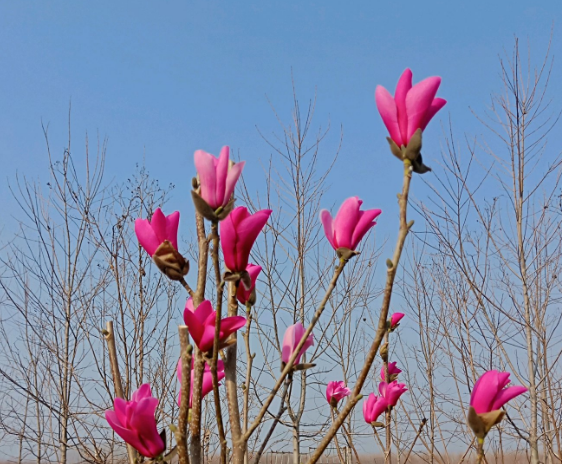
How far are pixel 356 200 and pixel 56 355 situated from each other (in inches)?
139

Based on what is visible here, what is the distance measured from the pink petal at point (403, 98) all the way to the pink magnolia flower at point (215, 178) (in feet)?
0.54

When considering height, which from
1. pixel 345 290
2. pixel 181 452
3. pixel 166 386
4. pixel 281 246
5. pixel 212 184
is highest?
pixel 281 246

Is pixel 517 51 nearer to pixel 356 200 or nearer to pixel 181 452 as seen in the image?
pixel 356 200

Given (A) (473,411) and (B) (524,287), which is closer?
(A) (473,411)

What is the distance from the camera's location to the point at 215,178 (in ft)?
1.82

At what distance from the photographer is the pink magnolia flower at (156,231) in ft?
1.97

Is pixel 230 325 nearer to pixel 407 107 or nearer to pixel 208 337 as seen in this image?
pixel 208 337

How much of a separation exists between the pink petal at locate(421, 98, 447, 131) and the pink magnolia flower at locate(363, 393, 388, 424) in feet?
4.20

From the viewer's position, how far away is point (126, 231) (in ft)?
12.5

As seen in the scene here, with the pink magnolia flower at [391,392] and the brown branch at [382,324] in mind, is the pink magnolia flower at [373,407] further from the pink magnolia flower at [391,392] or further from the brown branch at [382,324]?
the brown branch at [382,324]

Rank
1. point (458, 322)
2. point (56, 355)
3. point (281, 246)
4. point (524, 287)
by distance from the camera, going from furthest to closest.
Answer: point (281, 246)
point (56, 355)
point (458, 322)
point (524, 287)

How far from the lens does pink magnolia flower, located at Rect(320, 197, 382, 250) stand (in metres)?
0.65

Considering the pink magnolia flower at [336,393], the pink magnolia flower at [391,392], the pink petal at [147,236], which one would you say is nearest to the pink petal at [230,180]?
the pink petal at [147,236]

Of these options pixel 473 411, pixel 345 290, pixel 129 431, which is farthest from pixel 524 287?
pixel 129 431
